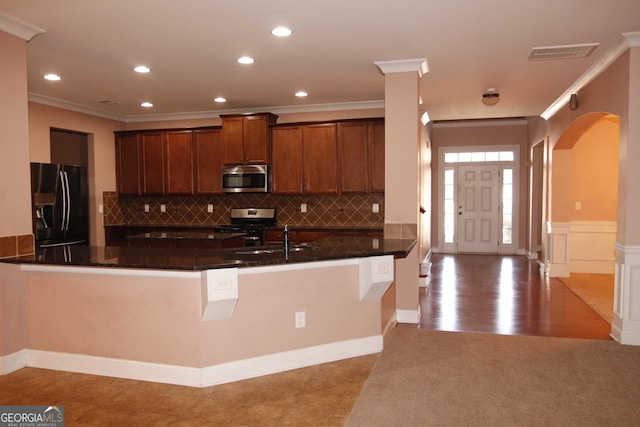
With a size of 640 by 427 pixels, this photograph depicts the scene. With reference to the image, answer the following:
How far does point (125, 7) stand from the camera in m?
3.33

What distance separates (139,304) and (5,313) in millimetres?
1057

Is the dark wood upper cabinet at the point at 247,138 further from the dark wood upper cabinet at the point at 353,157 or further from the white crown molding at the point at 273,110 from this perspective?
the dark wood upper cabinet at the point at 353,157

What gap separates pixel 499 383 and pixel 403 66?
9.84 feet

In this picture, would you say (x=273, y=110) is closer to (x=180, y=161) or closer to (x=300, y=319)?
(x=180, y=161)

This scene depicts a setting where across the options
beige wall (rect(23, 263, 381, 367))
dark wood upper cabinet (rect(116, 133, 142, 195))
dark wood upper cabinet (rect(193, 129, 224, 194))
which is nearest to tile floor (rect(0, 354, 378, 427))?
beige wall (rect(23, 263, 381, 367))

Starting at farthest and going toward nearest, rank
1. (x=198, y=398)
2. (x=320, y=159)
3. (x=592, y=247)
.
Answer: (x=592, y=247)
(x=320, y=159)
(x=198, y=398)

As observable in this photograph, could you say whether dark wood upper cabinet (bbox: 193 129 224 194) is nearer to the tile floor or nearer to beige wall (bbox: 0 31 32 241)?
beige wall (bbox: 0 31 32 241)

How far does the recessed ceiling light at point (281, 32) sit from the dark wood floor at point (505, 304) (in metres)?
3.05

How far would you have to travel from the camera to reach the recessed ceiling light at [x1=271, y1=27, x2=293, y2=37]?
3.76 metres

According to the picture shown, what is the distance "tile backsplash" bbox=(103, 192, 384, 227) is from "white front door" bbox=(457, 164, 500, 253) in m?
3.98

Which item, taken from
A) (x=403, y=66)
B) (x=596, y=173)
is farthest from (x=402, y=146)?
(x=596, y=173)

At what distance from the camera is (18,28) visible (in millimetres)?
3590

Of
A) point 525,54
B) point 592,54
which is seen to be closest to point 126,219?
point 525,54

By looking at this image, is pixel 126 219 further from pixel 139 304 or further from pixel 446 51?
pixel 446 51
